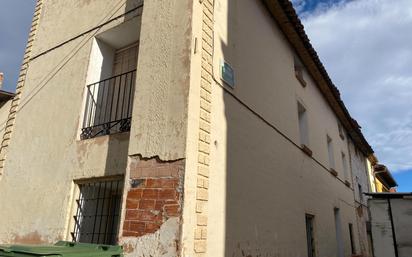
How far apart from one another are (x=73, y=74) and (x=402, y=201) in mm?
5568

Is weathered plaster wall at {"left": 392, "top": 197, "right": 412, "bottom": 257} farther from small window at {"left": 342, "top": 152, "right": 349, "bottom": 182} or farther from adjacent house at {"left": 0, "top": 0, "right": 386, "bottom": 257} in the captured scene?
small window at {"left": 342, "top": 152, "right": 349, "bottom": 182}

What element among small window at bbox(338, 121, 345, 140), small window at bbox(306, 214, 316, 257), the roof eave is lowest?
small window at bbox(306, 214, 316, 257)

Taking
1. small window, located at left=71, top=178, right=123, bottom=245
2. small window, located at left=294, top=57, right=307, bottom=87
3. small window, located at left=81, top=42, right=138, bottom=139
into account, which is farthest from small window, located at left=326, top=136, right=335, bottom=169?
small window, located at left=71, top=178, right=123, bottom=245

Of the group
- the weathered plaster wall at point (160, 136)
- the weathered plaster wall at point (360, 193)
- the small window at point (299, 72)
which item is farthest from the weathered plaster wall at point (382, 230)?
the weathered plaster wall at point (360, 193)

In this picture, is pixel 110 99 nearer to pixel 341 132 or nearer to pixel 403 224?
pixel 403 224

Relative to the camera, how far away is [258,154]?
5.44m

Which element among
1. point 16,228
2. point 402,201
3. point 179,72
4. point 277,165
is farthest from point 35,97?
point 402,201

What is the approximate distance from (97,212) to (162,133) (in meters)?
2.10

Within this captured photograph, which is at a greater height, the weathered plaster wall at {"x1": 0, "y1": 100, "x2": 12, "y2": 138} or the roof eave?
the roof eave

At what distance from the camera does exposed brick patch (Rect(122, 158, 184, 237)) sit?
11.2 feet

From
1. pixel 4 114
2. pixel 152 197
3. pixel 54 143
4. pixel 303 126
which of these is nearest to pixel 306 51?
pixel 303 126

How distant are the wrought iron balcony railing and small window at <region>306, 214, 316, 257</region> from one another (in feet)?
15.8

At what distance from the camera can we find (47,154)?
5.45 meters

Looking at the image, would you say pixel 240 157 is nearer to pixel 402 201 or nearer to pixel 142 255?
pixel 142 255
